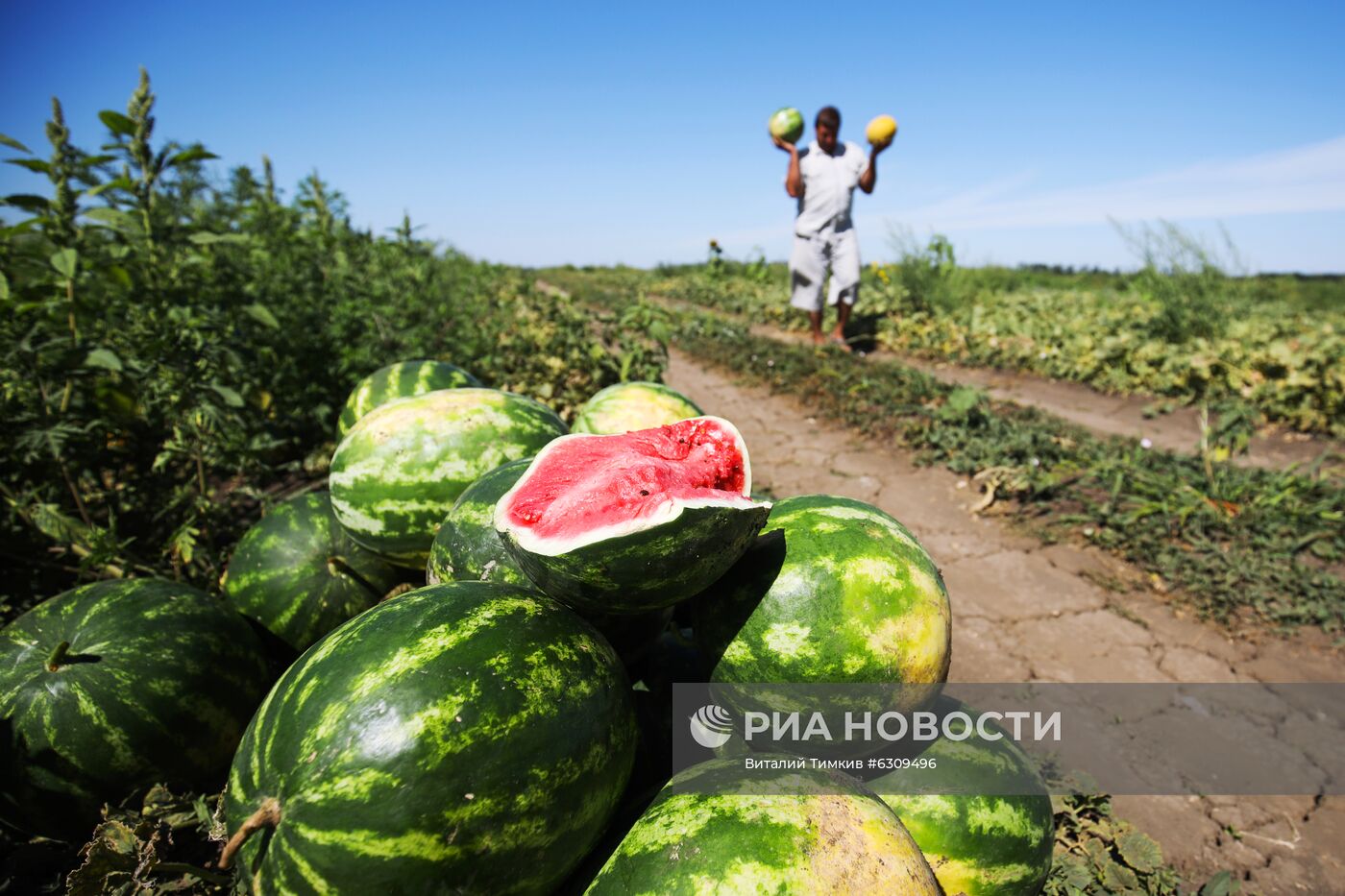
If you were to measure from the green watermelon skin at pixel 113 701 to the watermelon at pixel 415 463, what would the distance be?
0.48m

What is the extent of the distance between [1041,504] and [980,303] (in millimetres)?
9078

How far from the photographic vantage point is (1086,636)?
374 centimetres

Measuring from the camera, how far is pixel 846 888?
1.12 m

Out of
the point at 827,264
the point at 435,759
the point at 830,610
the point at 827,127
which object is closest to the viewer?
the point at 435,759

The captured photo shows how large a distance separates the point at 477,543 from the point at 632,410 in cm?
102

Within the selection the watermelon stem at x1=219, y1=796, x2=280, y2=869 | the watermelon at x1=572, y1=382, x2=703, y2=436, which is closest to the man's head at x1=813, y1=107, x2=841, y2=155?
the watermelon at x1=572, y1=382, x2=703, y2=436

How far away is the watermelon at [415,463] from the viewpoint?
6.45 ft

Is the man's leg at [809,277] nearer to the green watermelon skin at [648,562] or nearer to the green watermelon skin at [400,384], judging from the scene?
the green watermelon skin at [400,384]

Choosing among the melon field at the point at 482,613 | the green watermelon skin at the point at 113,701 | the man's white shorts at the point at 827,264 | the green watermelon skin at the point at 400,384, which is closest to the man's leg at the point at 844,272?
the man's white shorts at the point at 827,264

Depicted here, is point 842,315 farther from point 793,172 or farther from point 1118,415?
point 1118,415

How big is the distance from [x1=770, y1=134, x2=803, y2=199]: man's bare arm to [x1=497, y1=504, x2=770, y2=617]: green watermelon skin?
924 cm

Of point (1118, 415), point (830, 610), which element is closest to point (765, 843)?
point (830, 610)

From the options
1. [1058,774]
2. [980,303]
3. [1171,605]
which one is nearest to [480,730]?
[1058,774]

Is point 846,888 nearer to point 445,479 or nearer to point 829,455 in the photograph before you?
point 445,479
